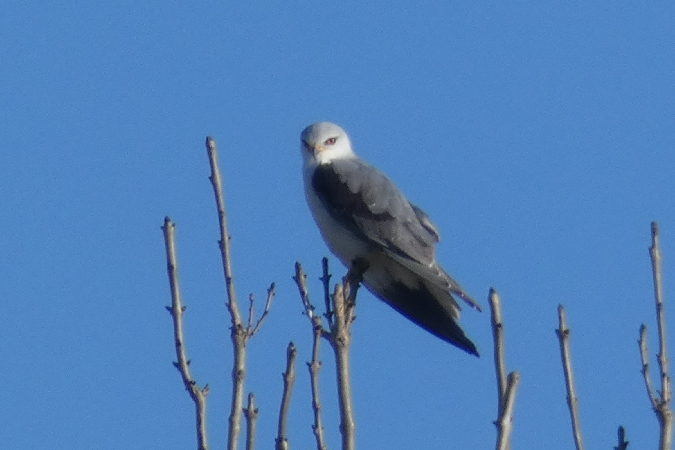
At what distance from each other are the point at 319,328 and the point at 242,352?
0.32 m

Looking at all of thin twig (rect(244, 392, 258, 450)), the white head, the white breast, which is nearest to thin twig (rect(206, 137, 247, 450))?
thin twig (rect(244, 392, 258, 450))

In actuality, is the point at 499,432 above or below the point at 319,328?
below

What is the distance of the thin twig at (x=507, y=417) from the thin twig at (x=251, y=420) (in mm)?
800

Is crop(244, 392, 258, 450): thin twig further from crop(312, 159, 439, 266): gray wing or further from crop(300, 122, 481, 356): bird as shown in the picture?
crop(312, 159, 439, 266): gray wing

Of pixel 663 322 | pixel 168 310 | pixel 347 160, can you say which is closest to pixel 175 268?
pixel 168 310

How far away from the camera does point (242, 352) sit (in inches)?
159

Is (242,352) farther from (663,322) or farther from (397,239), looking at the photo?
(397,239)

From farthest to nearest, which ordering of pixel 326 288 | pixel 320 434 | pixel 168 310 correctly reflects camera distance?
pixel 326 288, pixel 168 310, pixel 320 434

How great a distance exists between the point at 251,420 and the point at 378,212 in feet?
11.2

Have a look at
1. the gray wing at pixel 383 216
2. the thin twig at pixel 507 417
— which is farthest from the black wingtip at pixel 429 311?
the thin twig at pixel 507 417

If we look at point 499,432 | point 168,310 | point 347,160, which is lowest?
point 499,432

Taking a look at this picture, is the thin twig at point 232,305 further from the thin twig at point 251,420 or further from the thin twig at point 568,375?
the thin twig at point 568,375

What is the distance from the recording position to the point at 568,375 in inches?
158

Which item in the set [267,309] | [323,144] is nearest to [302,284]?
[267,309]
